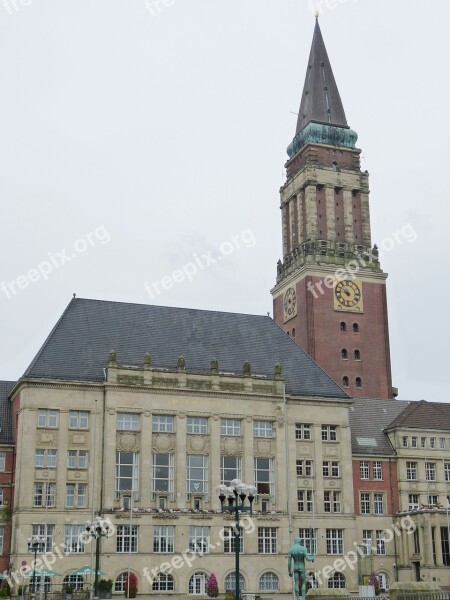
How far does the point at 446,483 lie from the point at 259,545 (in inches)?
721

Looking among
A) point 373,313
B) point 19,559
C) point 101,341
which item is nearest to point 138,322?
point 101,341

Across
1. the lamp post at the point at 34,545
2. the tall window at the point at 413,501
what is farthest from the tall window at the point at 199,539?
the tall window at the point at 413,501

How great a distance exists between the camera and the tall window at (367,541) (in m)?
73.8

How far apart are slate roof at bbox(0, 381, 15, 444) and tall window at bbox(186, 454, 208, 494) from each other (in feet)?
44.7

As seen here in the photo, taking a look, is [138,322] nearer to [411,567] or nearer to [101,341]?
[101,341]

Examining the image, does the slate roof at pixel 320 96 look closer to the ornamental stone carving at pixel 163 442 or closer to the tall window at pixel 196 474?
the ornamental stone carving at pixel 163 442

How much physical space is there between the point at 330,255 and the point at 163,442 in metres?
34.9

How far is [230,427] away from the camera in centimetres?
7194

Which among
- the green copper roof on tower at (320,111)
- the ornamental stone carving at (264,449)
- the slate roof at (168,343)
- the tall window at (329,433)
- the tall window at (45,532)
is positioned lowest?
the tall window at (45,532)

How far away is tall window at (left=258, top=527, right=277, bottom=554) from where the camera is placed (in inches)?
2756

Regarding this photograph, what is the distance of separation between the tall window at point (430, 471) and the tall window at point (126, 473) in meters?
25.5

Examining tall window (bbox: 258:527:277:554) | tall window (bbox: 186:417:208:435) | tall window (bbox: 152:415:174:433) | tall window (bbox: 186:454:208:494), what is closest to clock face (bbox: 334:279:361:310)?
tall window (bbox: 186:417:208:435)

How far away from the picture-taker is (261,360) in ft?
255

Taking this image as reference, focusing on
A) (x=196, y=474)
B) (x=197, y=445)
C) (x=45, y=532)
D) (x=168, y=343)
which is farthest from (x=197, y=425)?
(x=45, y=532)
